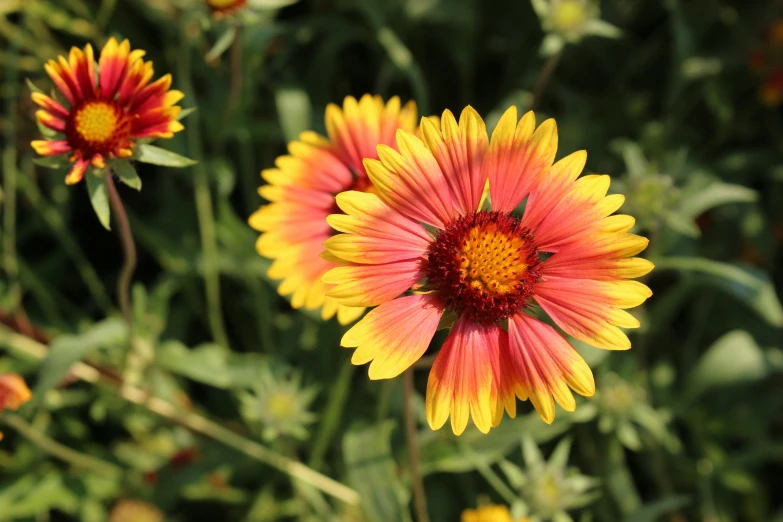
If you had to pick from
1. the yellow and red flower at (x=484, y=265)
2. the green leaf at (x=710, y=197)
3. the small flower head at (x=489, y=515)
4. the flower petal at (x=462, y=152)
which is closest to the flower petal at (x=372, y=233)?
the yellow and red flower at (x=484, y=265)

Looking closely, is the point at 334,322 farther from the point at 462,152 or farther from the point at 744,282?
the point at 744,282

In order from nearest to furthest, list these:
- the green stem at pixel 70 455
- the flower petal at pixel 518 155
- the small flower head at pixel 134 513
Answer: the flower petal at pixel 518 155, the green stem at pixel 70 455, the small flower head at pixel 134 513

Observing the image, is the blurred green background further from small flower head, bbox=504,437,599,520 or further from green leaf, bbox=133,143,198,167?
green leaf, bbox=133,143,198,167

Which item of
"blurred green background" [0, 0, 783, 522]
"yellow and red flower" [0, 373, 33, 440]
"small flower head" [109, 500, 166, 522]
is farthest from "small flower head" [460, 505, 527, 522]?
"yellow and red flower" [0, 373, 33, 440]

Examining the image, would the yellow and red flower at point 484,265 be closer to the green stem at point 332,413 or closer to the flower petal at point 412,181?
the flower petal at point 412,181

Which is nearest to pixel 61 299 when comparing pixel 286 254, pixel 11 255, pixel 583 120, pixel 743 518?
pixel 11 255

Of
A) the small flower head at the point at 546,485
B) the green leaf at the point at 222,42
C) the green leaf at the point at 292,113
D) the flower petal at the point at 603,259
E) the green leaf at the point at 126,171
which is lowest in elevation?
the small flower head at the point at 546,485

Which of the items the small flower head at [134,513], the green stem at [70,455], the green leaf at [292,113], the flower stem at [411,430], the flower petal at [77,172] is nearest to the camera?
the flower petal at [77,172]
